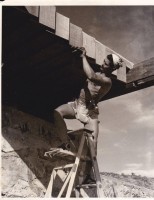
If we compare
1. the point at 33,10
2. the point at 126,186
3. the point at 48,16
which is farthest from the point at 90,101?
the point at 126,186

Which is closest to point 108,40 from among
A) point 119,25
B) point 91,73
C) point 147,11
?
point 119,25

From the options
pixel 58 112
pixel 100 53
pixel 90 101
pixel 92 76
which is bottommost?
pixel 58 112

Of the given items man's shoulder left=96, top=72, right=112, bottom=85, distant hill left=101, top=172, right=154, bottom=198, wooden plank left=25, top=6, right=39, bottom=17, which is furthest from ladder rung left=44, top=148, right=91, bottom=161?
distant hill left=101, top=172, right=154, bottom=198

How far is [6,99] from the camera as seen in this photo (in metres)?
4.98

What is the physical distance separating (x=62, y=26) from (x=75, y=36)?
0.27 metres

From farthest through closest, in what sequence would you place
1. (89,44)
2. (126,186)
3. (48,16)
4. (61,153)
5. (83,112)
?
(126,186), (89,44), (83,112), (61,153), (48,16)

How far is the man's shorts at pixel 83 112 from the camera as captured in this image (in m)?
4.31

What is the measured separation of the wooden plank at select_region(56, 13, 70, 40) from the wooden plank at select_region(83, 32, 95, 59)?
0.42 meters

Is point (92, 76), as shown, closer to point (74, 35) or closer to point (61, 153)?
point (74, 35)

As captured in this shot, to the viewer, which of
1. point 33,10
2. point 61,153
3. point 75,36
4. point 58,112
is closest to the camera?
point 33,10

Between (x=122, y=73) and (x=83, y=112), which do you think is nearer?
(x=83, y=112)

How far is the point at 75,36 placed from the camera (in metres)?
4.24

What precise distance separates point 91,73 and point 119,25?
3.92 ft

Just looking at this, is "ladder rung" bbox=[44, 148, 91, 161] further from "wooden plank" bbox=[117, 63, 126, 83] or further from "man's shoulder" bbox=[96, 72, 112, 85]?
"wooden plank" bbox=[117, 63, 126, 83]
